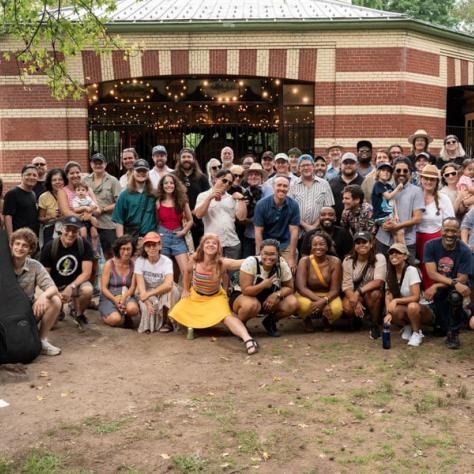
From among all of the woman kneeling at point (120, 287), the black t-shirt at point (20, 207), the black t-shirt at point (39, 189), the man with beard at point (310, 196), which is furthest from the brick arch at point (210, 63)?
the woman kneeling at point (120, 287)

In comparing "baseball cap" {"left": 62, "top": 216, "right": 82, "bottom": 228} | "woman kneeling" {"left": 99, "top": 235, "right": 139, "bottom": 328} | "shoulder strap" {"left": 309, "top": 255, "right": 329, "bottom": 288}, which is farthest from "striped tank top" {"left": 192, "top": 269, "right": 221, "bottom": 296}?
"baseball cap" {"left": 62, "top": 216, "right": 82, "bottom": 228}

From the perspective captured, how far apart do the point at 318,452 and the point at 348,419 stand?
64cm

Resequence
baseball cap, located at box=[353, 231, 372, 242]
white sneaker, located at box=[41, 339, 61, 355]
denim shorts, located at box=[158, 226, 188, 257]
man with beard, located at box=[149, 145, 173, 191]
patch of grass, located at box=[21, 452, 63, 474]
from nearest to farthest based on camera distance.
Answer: patch of grass, located at box=[21, 452, 63, 474]
white sneaker, located at box=[41, 339, 61, 355]
baseball cap, located at box=[353, 231, 372, 242]
denim shorts, located at box=[158, 226, 188, 257]
man with beard, located at box=[149, 145, 173, 191]

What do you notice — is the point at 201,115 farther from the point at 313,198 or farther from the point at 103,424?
the point at 103,424

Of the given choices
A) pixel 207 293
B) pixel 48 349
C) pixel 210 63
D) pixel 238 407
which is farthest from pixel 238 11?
pixel 238 407

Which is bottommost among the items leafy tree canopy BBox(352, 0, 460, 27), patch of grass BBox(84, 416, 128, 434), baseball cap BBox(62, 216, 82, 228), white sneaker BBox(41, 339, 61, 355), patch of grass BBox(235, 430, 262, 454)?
patch of grass BBox(235, 430, 262, 454)

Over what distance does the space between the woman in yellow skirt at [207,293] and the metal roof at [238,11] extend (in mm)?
7045

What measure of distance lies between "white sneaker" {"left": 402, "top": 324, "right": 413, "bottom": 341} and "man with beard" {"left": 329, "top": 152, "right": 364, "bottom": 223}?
1.68m

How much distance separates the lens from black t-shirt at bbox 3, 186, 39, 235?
801 centimetres

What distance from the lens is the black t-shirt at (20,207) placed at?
8.01m

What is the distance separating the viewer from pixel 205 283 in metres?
7.20

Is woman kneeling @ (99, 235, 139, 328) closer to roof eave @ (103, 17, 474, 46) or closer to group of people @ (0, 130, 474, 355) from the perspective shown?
group of people @ (0, 130, 474, 355)

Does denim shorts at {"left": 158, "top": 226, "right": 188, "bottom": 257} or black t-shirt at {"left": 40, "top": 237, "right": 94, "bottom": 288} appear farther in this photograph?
denim shorts at {"left": 158, "top": 226, "right": 188, "bottom": 257}

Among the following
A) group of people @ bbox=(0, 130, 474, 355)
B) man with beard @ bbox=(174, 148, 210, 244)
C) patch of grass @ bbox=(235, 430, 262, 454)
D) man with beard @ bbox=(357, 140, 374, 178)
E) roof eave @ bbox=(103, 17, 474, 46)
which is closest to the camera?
patch of grass @ bbox=(235, 430, 262, 454)
